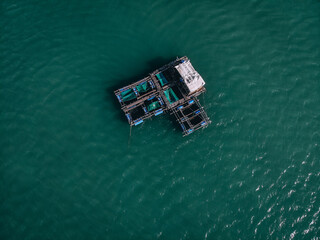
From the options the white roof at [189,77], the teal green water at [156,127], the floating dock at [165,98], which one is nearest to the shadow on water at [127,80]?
the teal green water at [156,127]

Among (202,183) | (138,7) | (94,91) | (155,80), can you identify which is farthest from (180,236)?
(138,7)


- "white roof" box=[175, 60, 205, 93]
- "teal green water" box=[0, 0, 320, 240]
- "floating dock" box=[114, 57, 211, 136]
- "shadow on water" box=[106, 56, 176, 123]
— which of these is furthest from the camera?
"shadow on water" box=[106, 56, 176, 123]

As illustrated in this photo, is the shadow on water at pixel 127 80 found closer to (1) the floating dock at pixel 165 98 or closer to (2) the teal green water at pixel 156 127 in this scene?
(2) the teal green water at pixel 156 127

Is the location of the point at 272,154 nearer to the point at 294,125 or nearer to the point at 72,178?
the point at 294,125

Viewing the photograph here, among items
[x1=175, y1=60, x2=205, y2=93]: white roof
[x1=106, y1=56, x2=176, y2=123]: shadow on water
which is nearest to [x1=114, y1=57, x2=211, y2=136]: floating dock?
[x1=175, y1=60, x2=205, y2=93]: white roof

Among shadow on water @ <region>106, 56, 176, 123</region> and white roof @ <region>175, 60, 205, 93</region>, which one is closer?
white roof @ <region>175, 60, 205, 93</region>

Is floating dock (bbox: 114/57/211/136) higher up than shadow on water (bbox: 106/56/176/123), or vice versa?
shadow on water (bbox: 106/56/176/123)

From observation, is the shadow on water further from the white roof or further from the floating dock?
the white roof
